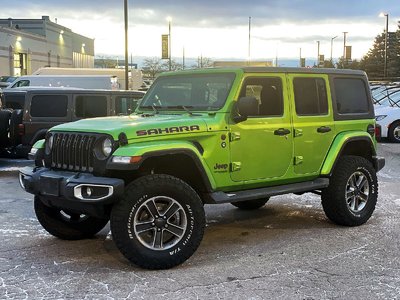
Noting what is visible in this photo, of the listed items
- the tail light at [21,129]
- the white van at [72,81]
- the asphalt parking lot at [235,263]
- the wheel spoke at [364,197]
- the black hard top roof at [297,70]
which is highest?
the white van at [72,81]

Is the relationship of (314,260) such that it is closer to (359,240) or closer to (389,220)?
(359,240)

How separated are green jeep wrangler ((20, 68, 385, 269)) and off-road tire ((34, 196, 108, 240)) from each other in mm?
11

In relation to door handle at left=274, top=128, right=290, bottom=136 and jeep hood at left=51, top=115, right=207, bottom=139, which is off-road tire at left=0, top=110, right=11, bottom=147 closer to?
jeep hood at left=51, top=115, right=207, bottom=139

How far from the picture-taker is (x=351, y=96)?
6.96 metres

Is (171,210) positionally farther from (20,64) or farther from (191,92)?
(20,64)

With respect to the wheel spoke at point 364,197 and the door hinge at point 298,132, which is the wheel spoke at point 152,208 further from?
the wheel spoke at point 364,197

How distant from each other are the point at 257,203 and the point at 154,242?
2.95 m

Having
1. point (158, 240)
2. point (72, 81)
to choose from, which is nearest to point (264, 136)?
point (158, 240)

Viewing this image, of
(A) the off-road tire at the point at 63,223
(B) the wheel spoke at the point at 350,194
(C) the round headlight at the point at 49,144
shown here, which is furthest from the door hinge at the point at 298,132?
(C) the round headlight at the point at 49,144

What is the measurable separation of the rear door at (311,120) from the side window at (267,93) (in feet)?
0.63

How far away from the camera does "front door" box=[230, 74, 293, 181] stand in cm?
572

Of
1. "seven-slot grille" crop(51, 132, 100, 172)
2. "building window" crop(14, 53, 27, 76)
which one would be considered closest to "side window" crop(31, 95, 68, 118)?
"seven-slot grille" crop(51, 132, 100, 172)

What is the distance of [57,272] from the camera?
5066mm

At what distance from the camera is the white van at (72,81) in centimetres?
2373
